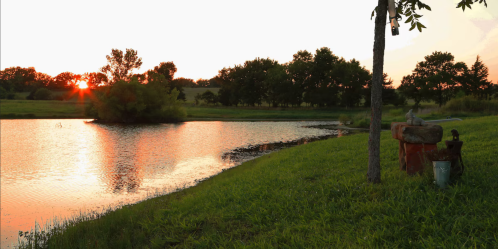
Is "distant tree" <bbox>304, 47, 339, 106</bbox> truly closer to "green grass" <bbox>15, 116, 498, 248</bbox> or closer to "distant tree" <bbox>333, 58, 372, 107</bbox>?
"distant tree" <bbox>333, 58, 372, 107</bbox>

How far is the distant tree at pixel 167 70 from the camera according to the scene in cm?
11509

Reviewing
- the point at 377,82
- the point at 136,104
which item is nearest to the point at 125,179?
the point at 377,82

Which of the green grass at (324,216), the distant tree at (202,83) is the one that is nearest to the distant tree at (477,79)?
the green grass at (324,216)

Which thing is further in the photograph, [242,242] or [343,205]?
[343,205]

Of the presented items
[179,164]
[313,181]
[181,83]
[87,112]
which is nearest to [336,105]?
[181,83]

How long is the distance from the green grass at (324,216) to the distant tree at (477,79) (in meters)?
83.9

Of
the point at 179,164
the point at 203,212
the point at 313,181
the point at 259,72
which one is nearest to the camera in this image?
the point at 203,212

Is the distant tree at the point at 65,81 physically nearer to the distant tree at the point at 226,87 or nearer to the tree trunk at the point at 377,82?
the distant tree at the point at 226,87

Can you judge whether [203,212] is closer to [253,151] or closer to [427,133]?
[427,133]

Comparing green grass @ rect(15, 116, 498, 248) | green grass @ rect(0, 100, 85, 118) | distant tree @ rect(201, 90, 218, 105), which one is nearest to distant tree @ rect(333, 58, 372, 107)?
distant tree @ rect(201, 90, 218, 105)

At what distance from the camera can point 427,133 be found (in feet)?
20.5

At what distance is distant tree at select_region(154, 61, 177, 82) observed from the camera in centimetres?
11509

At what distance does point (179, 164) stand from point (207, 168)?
6.71ft

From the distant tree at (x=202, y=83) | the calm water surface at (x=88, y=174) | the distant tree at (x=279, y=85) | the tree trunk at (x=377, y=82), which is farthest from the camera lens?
the distant tree at (x=202, y=83)
